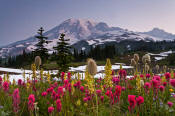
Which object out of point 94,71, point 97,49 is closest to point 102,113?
point 94,71

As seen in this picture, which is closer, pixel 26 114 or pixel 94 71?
pixel 94 71

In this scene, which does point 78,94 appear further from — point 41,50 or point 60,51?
point 41,50

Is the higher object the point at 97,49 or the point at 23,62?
the point at 97,49

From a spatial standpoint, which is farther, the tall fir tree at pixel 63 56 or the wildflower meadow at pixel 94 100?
the tall fir tree at pixel 63 56

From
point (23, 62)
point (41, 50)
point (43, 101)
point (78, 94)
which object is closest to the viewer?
point (43, 101)

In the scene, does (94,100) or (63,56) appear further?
(63,56)

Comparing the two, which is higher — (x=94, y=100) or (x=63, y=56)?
(x=63, y=56)

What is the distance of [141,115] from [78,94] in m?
2.28

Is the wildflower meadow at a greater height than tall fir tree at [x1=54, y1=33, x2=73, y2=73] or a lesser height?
lesser

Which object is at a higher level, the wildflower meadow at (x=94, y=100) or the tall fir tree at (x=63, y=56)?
the tall fir tree at (x=63, y=56)

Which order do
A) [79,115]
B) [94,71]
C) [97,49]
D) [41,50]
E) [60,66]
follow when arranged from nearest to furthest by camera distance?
[94,71] → [79,115] → [60,66] → [41,50] → [97,49]

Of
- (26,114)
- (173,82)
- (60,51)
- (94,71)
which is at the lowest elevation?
(26,114)

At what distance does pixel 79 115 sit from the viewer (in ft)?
11.5

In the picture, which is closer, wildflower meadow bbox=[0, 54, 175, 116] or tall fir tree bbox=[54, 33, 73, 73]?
wildflower meadow bbox=[0, 54, 175, 116]
